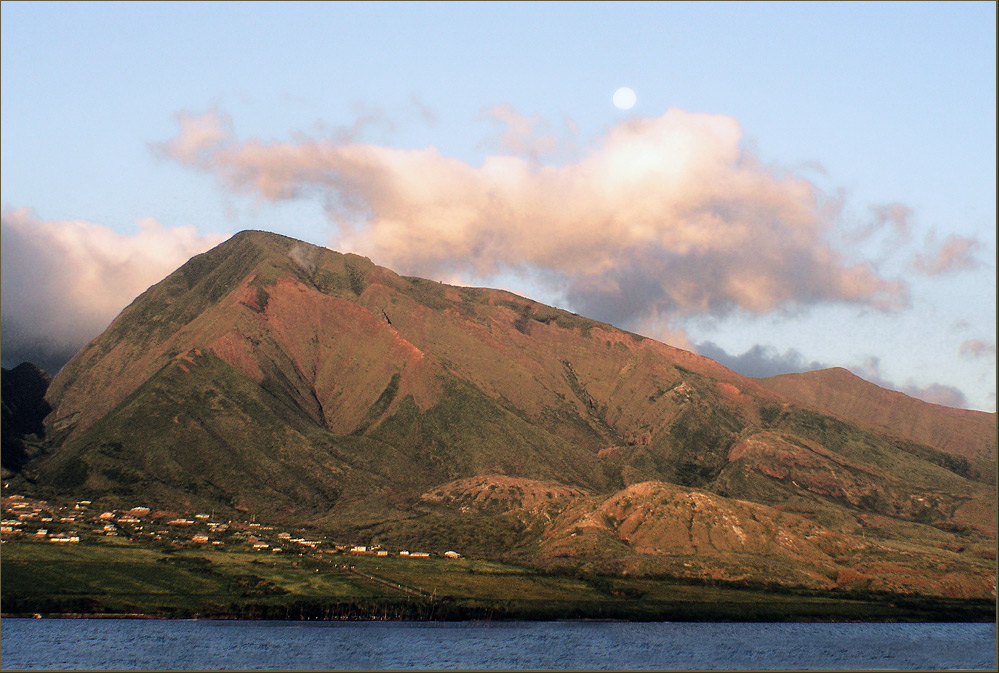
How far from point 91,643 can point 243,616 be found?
37542mm

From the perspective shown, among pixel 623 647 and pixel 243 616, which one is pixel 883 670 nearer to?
pixel 623 647

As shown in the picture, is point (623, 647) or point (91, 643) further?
point (623, 647)

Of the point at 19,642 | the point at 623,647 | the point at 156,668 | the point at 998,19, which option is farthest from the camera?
the point at 623,647

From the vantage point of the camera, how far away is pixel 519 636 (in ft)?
623

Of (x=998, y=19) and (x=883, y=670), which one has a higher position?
(x=998, y=19)

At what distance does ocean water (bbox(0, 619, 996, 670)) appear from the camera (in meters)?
156

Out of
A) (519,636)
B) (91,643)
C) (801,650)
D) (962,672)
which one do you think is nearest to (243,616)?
(91,643)

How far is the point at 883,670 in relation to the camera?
554ft

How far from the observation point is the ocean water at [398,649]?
156 m

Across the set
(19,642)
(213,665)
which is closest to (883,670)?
(213,665)

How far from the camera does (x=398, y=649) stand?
171 metres

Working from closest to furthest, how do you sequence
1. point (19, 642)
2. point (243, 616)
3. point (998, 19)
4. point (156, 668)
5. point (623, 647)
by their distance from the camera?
point (998, 19) < point (156, 668) < point (19, 642) < point (623, 647) < point (243, 616)

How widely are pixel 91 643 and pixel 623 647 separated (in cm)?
9395

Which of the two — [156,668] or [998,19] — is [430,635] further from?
[998,19]
